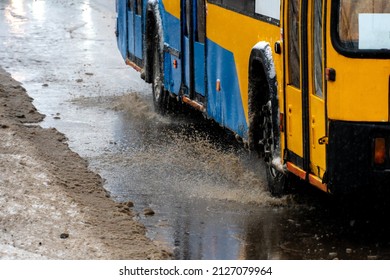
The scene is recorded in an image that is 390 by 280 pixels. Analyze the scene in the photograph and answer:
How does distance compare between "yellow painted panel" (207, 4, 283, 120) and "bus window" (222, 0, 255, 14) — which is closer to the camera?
"yellow painted panel" (207, 4, 283, 120)

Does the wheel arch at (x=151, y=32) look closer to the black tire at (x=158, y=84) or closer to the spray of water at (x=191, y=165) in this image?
the black tire at (x=158, y=84)

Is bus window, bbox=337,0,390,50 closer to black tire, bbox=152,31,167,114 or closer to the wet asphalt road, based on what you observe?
the wet asphalt road

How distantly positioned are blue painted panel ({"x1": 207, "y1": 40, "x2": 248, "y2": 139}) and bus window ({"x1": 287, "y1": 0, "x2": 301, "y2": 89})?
1705mm

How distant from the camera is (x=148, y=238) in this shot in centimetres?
970

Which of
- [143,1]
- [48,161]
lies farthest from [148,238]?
[143,1]

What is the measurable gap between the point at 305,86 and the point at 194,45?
4.29 metres

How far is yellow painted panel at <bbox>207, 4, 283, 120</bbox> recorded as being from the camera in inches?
416

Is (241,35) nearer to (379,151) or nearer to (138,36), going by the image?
(379,151)

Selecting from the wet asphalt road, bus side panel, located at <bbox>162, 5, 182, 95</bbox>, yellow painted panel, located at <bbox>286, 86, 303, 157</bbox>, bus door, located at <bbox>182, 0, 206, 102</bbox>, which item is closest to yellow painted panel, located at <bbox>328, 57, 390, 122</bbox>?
the wet asphalt road

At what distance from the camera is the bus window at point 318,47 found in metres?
9.20

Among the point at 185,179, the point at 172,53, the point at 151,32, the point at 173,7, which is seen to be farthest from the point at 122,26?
the point at 185,179

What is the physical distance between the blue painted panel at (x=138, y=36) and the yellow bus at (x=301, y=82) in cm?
324
